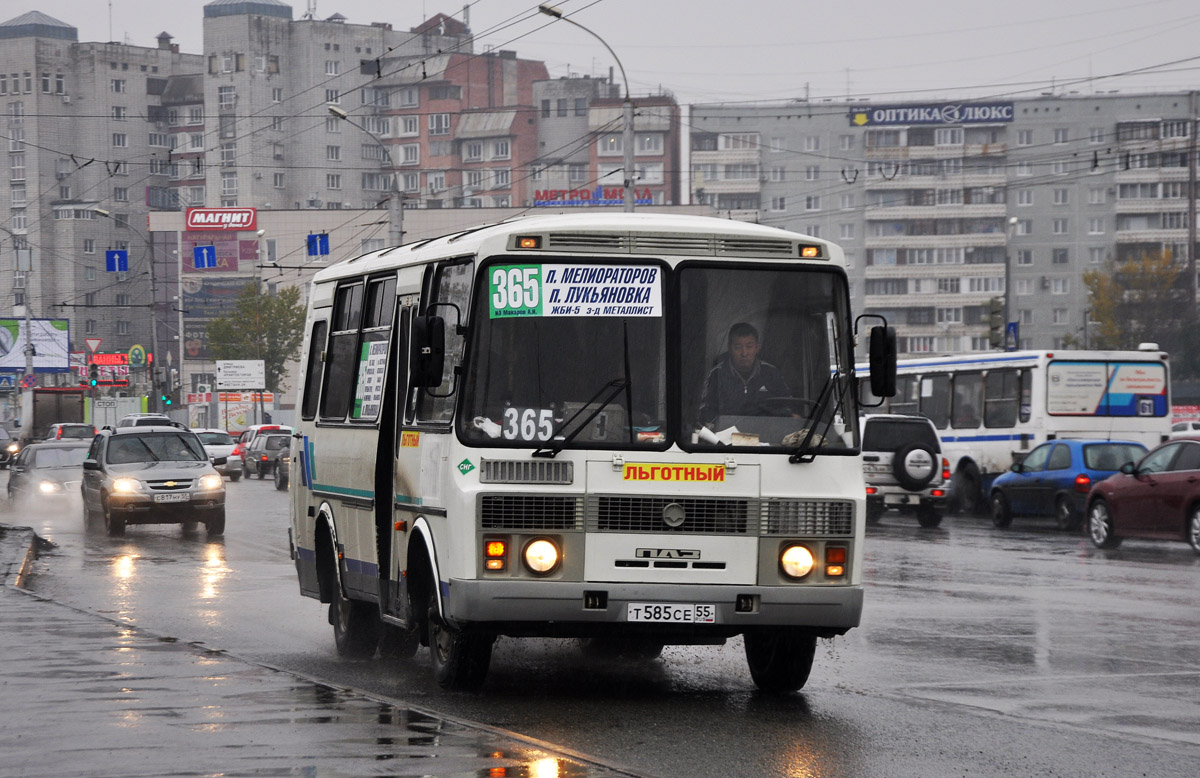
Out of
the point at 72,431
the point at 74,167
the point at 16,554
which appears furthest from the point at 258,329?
the point at 16,554

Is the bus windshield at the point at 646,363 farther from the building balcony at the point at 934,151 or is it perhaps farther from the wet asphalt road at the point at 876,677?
the building balcony at the point at 934,151

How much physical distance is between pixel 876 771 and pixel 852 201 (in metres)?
135

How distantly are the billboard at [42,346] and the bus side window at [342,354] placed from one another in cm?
9045

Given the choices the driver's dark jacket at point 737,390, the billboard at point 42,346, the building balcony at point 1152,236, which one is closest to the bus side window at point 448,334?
the driver's dark jacket at point 737,390

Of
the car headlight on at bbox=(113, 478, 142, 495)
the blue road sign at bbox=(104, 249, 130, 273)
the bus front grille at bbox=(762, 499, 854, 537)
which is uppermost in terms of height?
the blue road sign at bbox=(104, 249, 130, 273)

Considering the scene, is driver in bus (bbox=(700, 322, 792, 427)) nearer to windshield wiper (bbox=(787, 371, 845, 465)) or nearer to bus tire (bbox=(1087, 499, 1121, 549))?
windshield wiper (bbox=(787, 371, 845, 465))

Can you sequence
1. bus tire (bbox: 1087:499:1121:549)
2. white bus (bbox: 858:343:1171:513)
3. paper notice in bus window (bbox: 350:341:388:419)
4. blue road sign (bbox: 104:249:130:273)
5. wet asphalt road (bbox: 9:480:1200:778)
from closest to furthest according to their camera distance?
wet asphalt road (bbox: 9:480:1200:778) → paper notice in bus window (bbox: 350:341:388:419) → bus tire (bbox: 1087:499:1121:549) → white bus (bbox: 858:343:1171:513) → blue road sign (bbox: 104:249:130:273)

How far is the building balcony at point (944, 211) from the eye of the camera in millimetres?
136750

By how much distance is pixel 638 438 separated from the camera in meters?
9.61

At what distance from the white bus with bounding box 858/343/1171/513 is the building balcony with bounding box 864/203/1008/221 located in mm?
103155

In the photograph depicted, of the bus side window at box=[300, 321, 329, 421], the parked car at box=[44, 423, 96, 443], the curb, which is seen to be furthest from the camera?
the parked car at box=[44, 423, 96, 443]

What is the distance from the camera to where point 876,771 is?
776 centimetres

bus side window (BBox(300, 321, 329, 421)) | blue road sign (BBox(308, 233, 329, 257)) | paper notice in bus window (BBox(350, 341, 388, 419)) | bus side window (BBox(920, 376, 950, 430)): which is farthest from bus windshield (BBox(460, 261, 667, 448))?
blue road sign (BBox(308, 233, 329, 257))

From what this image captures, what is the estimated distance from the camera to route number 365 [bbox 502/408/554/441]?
958 centimetres
